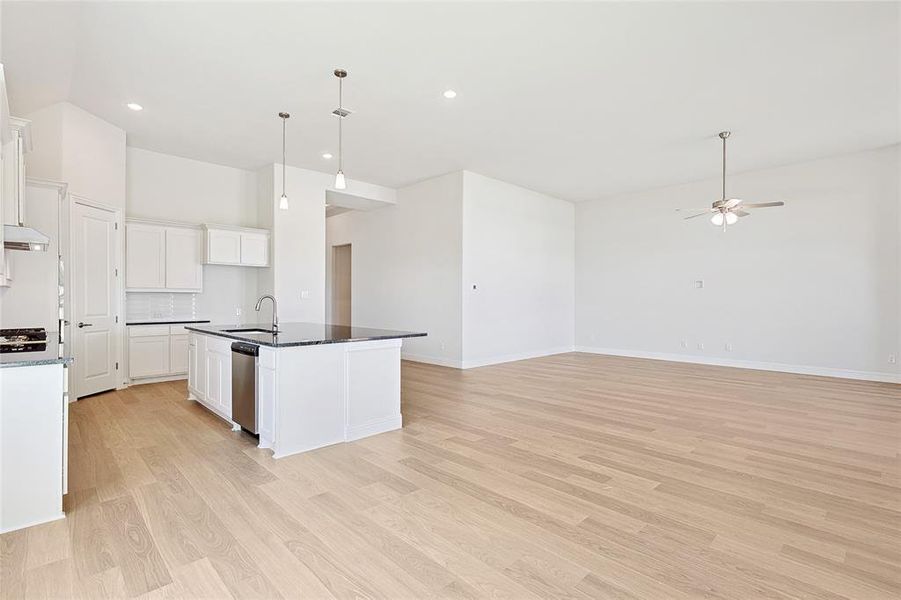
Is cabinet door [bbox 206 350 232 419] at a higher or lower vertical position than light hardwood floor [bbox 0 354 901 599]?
higher

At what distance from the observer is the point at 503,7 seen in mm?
3059

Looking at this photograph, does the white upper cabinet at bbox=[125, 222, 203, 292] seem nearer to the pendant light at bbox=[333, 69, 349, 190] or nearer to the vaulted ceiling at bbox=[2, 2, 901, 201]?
the vaulted ceiling at bbox=[2, 2, 901, 201]

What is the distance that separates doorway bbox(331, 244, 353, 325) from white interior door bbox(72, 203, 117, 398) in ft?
16.2

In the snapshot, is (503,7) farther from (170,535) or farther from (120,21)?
(170,535)

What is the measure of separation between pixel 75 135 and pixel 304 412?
13.9ft

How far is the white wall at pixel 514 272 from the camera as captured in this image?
711 centimetres

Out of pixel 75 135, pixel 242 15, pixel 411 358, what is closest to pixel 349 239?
pixel 411 358

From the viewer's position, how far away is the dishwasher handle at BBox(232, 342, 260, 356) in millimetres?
3438

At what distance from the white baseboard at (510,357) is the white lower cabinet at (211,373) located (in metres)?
3.73

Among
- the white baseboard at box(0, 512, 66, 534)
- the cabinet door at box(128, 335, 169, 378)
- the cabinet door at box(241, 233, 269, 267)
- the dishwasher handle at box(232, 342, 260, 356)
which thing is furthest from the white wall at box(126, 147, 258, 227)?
the white baseboard at box(0, 512, 66, 534)

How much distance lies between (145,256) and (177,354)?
1356 mm

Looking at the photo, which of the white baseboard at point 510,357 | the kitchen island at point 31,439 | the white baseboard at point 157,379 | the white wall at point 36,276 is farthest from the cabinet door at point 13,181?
the white baseboard at point 510,357

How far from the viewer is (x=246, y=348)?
139 inches

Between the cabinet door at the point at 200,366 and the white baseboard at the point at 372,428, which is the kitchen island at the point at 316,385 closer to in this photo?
the white baseboard at the point at 372,428
